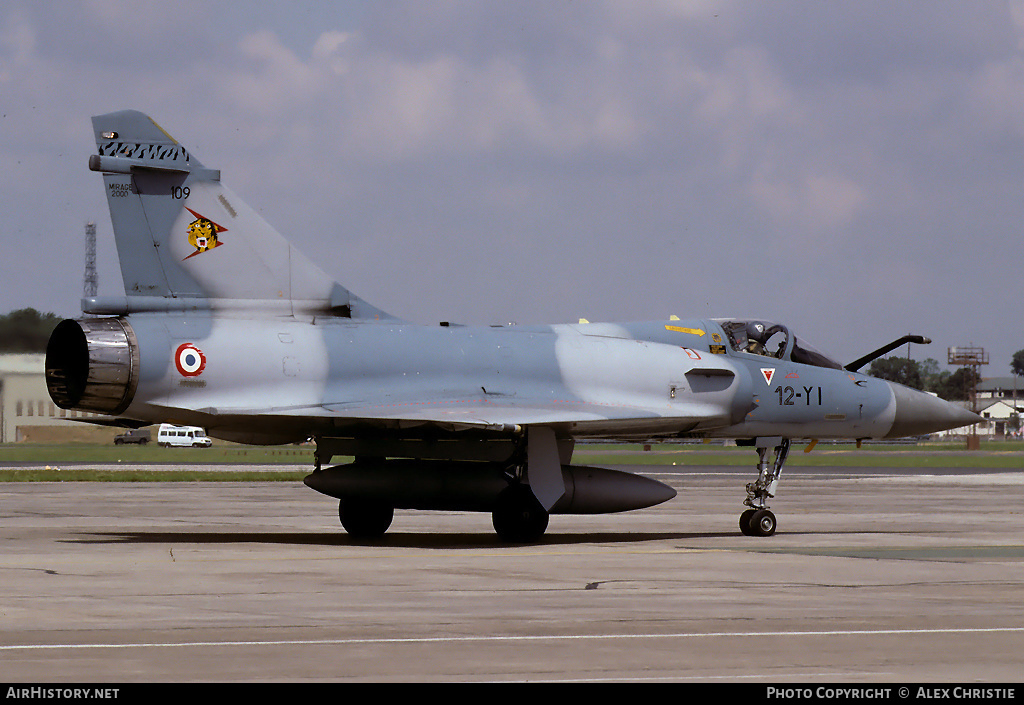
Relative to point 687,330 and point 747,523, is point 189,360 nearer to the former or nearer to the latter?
point 687,330

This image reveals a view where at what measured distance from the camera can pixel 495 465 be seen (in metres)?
19.3

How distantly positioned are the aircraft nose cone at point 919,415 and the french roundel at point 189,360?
11230 millimetres

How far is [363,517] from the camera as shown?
20359mm

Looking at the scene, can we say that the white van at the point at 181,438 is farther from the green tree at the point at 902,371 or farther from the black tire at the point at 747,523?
the green tree at the point at 902,371

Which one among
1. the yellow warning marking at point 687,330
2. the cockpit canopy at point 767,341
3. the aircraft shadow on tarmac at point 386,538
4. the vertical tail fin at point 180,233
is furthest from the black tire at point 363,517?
the cockpit canopy at point 767,341

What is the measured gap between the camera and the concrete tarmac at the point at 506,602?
8.68 metres

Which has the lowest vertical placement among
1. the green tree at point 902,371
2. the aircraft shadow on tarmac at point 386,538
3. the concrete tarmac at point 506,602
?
the aircraft shadow on tarmac at point 386,538

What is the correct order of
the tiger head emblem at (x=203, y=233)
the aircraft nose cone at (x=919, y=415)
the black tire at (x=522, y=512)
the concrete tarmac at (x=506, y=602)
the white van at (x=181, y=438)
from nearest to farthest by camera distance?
1. the concrete tarmac at (x=506, y=602)
2. the tiger head emblem at (x=203, y=233)
3. the black tire at (x=522, y=512)
4. the aircraft nose cone at (x=919, y=415)
5. the white van at (x=181, y=438)

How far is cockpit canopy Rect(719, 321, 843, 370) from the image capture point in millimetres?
22000

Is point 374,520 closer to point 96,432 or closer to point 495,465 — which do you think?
point 495,465

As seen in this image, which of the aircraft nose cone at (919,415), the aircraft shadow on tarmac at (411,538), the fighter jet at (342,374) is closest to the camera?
the fighter jet at (342,374)

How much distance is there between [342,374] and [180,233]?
286 centimetres

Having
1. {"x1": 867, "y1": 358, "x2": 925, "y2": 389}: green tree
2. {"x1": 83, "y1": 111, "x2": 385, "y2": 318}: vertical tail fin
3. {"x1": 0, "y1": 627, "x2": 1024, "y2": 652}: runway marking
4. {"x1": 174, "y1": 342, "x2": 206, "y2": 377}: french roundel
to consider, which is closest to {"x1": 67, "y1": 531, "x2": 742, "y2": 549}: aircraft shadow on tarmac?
{"x1": 174, "y1": 342, "x2": 206, "y2": 377}: french roundel

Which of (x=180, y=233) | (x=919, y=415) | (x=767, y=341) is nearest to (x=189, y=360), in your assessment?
(x=180, y=233)
